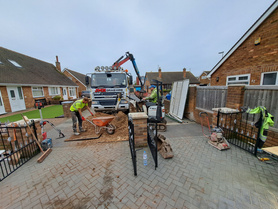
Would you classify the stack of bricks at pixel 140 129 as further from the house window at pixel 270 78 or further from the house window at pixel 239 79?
the house window at pixel 239 79

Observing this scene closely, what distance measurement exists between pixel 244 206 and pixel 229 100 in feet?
11.9

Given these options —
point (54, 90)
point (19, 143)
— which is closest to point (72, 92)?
point (54, 90)

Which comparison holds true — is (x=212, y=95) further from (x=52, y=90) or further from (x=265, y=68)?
(x=52, y=90)

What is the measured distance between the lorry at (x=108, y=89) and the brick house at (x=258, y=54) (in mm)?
6778

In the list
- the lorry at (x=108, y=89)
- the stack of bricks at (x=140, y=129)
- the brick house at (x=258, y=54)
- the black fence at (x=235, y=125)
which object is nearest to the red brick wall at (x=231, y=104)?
the black fence at (x=235, y=125)

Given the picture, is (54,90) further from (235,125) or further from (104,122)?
(235,125)

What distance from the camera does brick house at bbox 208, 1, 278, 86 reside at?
4977 millimetres

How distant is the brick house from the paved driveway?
465 centimetres

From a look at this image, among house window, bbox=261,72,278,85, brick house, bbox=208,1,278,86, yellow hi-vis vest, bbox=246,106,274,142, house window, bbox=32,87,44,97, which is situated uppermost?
brick house, bbox=208,1,278,86

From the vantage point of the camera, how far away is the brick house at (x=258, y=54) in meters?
4.98

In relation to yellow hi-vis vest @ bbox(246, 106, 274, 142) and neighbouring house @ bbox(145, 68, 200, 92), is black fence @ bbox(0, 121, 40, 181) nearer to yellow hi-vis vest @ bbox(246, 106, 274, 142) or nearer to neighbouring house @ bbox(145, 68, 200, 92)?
yellow hi-vis vest @ bbox(246, 106, 274, 142)

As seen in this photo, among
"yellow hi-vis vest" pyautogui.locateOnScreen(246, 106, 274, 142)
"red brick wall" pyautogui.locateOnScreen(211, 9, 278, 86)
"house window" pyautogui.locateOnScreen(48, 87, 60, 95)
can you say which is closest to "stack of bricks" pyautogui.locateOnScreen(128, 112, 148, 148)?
"yellow hi-vis vest" pyautogui.locateOnScreen(246, 106, 274, 142)

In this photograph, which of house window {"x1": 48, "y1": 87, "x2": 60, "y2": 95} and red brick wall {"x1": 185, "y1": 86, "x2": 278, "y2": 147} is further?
house window {"x1": 48, "y1": 87, "x2": 60, "y2": 95}

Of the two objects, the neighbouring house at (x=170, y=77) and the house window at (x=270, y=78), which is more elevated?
the neighbouring house at (x=170, y=77)
